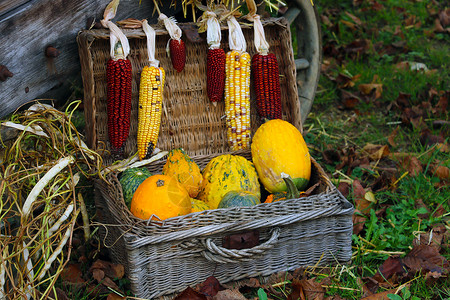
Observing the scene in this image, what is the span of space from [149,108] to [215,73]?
1.23 feet

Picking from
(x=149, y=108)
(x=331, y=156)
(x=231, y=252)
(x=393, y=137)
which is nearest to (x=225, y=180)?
(x=231, y=252)

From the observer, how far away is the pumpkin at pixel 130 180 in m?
2.16

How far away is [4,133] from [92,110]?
0.39 metres

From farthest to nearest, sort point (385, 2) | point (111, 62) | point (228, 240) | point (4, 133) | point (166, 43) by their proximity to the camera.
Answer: point (385, 2) → point (166, 43) → point (111, 62) → point (4, 133) → point (228, 240)

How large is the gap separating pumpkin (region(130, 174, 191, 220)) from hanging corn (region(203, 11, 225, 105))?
0.69 metres

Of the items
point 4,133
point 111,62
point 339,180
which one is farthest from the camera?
point 339,180

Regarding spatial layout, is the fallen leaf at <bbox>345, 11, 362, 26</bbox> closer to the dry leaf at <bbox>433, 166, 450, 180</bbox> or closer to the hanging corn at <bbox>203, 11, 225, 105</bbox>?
the dry leaf at <bbox>433, 166, 450, 180</bbox>

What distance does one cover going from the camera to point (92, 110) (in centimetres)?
230

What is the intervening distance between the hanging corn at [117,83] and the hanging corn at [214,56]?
407 millimetres

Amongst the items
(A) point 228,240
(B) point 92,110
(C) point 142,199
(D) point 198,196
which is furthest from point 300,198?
(B) point 92,110

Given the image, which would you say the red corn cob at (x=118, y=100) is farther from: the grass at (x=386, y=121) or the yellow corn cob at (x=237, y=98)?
the grass at (x=386, y=121)

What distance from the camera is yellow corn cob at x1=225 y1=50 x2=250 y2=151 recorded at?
248 cm

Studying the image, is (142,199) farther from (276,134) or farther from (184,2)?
(184,2)

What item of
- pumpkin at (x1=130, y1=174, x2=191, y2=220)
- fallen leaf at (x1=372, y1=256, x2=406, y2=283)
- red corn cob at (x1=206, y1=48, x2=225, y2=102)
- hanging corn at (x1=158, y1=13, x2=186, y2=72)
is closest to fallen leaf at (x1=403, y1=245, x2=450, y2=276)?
fallen leaf at (x1=372, y1=256, x2=406, y2=283)
